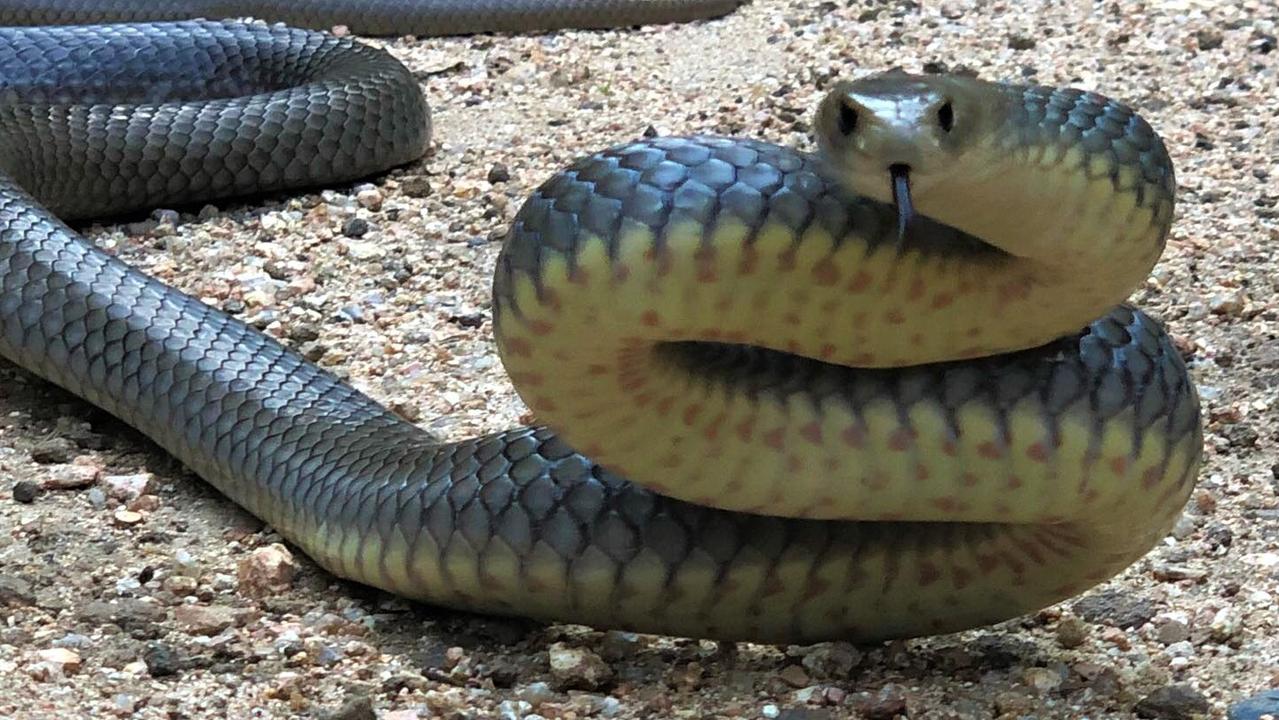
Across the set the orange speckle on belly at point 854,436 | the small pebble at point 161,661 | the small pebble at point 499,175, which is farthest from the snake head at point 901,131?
the small pebble at point 499,175

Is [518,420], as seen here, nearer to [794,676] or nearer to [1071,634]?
[794,676]

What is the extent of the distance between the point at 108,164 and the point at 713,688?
3.25m

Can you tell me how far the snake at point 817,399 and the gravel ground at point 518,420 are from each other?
113 mm

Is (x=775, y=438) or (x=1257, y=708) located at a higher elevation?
(x=775, y=438)

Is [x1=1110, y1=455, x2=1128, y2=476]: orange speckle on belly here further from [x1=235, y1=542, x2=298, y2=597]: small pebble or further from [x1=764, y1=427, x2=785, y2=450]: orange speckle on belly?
[x1=235, y1=542, x2=298, y2=597]: small pebble

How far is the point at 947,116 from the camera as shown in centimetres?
163

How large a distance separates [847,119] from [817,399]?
499mm

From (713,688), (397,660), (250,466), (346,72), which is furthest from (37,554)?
(346,72)

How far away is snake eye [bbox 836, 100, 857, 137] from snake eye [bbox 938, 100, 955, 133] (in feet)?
0.29

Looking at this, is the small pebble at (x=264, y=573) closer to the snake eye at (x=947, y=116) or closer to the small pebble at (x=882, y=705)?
the small pebble at (x=882, y=705)

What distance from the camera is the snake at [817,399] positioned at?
1740mm

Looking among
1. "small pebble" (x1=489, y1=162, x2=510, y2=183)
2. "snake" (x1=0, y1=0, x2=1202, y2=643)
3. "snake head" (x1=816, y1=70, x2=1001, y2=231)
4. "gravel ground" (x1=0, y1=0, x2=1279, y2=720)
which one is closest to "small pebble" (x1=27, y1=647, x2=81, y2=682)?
"gravel ground" (x1=0, y1=0, x2=1279, y2=720)

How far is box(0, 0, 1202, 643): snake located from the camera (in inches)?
68.5

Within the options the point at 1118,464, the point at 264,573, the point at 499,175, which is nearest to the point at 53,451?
the point at 264,573
